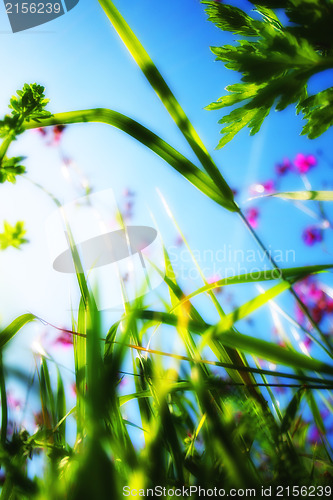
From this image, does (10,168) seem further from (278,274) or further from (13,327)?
(278,274)

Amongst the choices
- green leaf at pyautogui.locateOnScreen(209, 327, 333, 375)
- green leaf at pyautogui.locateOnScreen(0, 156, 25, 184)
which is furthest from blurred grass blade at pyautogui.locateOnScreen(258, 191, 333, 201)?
green leaf at pyautogui.locateOnScreen(0, 156, 25, 184)

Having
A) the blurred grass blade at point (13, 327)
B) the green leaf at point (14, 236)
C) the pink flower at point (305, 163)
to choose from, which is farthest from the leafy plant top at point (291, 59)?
the pink flower at point (305, 163)

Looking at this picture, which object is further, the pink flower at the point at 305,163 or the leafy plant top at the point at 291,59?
the pink flower at the point at 305,163

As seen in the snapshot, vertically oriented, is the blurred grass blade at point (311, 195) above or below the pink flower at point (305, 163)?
below

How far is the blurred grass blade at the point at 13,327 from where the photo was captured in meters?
0.45

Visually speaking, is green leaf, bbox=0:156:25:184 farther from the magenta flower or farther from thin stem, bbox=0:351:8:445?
the magenta flower

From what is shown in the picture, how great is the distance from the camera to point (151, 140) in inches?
18.5

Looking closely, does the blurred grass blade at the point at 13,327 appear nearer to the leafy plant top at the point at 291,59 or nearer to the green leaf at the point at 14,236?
the green leaf at the point at 14,236

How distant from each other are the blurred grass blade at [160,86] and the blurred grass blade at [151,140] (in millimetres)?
22

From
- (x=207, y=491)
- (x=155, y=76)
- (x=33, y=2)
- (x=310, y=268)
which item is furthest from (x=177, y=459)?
(x=33, y=2)

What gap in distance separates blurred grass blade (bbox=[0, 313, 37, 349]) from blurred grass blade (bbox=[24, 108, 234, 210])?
0.35 meters

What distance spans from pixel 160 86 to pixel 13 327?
488mm

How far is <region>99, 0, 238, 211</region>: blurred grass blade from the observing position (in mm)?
464

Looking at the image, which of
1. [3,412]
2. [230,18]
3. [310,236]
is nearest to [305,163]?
[310,236]
